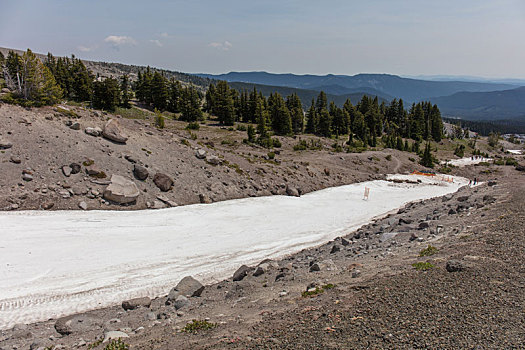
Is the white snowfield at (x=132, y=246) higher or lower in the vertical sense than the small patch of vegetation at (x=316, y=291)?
lower

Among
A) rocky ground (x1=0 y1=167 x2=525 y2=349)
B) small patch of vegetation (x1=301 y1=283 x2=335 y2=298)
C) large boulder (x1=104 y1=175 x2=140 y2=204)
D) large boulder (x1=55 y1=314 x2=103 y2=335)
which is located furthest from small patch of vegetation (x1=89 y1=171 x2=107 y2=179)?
small patch of vegetation (x1=301 y1=283 x2=335 y2=298)

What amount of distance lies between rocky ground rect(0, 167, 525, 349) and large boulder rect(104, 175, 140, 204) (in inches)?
515

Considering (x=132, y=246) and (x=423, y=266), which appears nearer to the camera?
(x=423, y=266)

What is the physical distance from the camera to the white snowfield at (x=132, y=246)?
13.9 m

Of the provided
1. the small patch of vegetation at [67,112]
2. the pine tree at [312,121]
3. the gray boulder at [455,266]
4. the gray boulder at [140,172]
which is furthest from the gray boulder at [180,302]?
the pine tree at [312,121]

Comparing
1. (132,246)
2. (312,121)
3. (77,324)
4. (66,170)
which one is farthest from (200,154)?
(312,121)

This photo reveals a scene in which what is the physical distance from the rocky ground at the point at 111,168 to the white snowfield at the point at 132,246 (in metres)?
1.50

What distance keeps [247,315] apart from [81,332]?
19.2ft

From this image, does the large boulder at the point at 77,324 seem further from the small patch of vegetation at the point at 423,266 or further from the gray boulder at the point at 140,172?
the gray boulder at the point at 140,172

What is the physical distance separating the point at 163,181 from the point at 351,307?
22.5 metres

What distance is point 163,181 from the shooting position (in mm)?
Result: 27656

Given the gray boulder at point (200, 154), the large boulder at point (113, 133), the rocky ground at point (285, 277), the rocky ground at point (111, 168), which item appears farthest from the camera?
the gray boulder at point (200, 154)

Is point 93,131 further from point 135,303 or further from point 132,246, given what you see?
point 135,303

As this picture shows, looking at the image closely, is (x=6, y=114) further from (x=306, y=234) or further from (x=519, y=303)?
(x=519, y=303)
